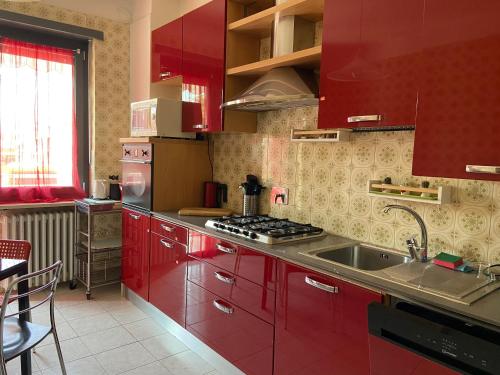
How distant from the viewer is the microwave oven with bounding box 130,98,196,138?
2.96 metres

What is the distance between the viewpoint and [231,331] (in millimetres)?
2250

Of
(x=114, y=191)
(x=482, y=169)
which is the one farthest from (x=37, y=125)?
(x=482, y=169)

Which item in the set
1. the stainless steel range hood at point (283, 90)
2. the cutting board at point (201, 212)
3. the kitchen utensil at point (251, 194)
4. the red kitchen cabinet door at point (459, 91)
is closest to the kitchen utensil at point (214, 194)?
the cutting board at point (201, 212)

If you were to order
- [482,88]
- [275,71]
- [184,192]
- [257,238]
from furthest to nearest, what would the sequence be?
[184,192] < [275,71] < [257,238] < [482,88]

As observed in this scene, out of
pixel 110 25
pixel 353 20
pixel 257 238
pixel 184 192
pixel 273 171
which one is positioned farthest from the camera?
pixel 110 25

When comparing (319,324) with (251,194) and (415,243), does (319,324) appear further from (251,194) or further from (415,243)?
(251,194)

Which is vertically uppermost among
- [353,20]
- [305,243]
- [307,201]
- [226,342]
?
[353,20]

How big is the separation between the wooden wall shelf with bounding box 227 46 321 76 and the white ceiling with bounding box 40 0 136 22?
174 cm

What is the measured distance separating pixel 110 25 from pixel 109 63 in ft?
1.17

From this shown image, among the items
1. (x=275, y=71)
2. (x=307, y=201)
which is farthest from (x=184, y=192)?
(x=275, y=71)

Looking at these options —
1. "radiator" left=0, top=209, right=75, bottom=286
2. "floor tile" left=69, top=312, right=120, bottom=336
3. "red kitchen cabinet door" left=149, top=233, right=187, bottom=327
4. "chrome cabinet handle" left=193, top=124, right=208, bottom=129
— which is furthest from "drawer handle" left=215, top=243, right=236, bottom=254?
"radiator" left=0, top=209, right=75, bottom=286

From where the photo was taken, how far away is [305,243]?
7.14 ft

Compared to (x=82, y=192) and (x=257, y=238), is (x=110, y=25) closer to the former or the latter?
(x=82, y=192)

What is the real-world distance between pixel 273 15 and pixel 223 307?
5.80ft
